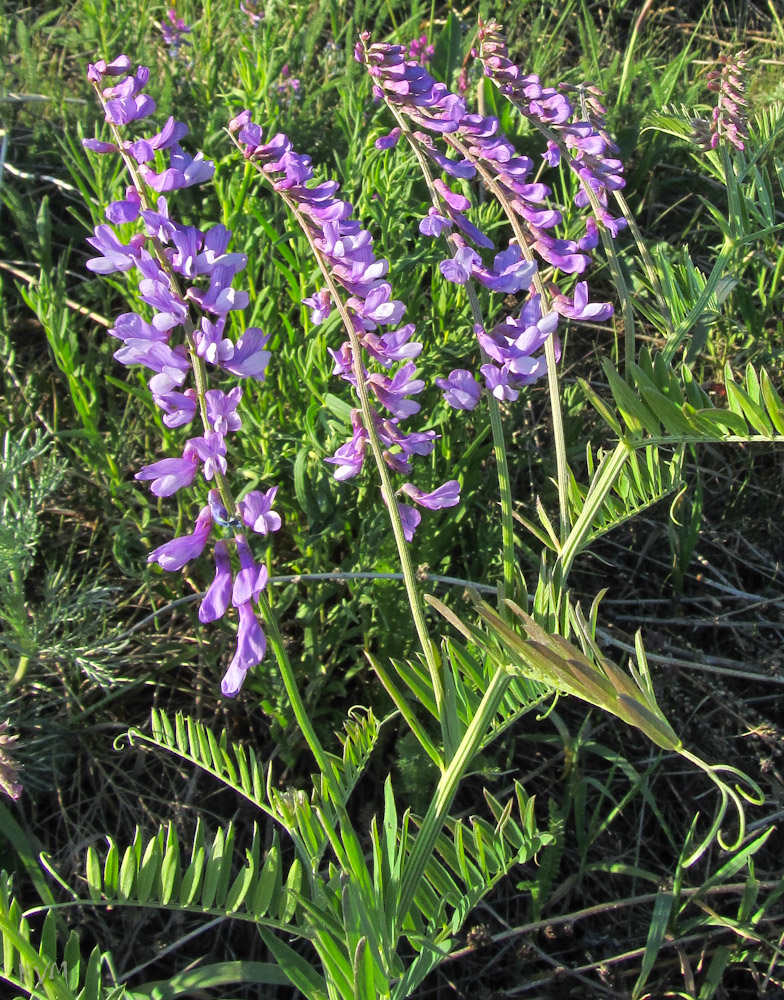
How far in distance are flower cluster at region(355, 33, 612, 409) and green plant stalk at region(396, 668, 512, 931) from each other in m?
0.39

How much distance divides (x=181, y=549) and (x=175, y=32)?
2486 mm

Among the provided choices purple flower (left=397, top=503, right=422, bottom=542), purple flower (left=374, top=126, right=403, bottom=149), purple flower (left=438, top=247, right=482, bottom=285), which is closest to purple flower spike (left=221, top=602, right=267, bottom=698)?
purple flower (left=397, top=503, right=422, bottom=542)

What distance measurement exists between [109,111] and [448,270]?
460mm

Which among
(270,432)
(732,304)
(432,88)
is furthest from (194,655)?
(732,304)

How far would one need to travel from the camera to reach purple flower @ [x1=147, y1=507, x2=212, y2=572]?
1002 mm

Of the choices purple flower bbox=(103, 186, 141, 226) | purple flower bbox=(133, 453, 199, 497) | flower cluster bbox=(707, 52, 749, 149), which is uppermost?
flower cluster bbox=(707, 52, 749, 149)

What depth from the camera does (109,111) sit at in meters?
1.07

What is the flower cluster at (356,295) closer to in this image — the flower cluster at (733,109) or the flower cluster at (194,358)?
the flower cluster at (194,358)

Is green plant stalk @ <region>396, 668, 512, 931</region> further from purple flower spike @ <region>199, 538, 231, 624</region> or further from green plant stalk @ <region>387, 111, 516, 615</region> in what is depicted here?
purple flower spike @ <region>199, 538, 231, 624</region>

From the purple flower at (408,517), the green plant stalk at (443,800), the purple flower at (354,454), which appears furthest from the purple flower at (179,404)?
the green plant stalk at (443,800)

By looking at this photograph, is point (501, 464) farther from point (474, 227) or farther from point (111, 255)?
point (111, 255)

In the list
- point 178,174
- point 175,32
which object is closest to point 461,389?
point 178,174

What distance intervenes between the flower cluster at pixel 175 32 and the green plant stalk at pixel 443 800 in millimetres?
2546

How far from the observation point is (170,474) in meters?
1.01
